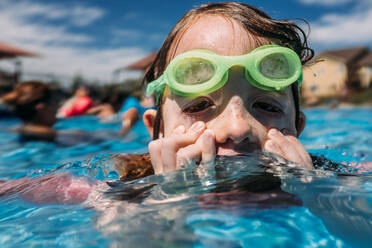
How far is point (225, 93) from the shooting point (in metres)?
1.97

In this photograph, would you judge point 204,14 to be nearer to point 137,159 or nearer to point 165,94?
point 165,94

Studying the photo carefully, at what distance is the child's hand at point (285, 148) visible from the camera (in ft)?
6.15

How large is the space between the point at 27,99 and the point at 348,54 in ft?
180

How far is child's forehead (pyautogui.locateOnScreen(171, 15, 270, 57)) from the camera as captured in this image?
2.11 m

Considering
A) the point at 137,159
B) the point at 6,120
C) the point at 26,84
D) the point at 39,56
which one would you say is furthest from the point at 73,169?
the point at 39,56

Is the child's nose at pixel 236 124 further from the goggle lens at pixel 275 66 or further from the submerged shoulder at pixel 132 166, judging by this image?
the submerged shoulder at pixel 132 166

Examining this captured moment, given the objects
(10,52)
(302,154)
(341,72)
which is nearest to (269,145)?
(302,154)

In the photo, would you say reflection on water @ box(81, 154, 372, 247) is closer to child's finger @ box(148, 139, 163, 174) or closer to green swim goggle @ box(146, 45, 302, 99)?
child's finger @ box(148, 139, 163, 174)

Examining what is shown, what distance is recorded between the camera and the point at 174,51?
241 cm

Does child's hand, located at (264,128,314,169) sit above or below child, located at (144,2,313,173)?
below

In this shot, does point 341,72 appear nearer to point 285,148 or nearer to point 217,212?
point 285,148

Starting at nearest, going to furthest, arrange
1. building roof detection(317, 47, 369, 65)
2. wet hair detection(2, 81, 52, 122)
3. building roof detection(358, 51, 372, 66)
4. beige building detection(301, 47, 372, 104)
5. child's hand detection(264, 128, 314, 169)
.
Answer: child's hand detection(264, 128, 314, 169), wet hair detection(2, 81, 52, 122), beige building detection(301, 47, 372, 104), building roof detection(358, 51, 372, 66), building roof detection(317, 47, 369, 65)

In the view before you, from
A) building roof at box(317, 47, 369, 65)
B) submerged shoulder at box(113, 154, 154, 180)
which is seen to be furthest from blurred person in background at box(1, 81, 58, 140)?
building roof at box(317, 47, 369, 65)

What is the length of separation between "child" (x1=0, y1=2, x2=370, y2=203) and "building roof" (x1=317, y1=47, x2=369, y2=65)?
52.8m
